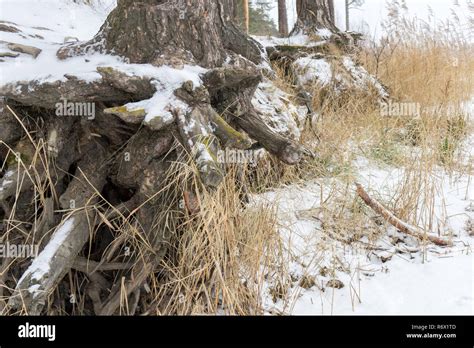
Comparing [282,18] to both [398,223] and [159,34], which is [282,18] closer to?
[398,223]

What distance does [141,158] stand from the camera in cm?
204

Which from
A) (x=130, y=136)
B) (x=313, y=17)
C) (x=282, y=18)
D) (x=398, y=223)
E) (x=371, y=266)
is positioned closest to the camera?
(x=130, y=136)

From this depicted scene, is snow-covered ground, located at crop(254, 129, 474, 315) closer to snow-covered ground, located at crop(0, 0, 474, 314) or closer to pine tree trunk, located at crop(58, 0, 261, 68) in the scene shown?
snow-covered ground, located at crop(0, 0, 474, 314)

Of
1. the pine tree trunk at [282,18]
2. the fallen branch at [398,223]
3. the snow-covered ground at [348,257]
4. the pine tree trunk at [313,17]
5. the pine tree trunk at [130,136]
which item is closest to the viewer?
the pine tree trunk at [130,136]

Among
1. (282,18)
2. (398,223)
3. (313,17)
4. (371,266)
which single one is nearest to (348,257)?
(371,266)

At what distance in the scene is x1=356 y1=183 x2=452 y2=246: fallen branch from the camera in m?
2.65

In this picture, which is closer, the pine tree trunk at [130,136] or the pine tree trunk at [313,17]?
the pine tree trunk at [130,136]

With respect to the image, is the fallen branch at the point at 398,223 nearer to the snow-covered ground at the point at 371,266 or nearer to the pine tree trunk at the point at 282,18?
the snow-covered ground at the point at 371,266

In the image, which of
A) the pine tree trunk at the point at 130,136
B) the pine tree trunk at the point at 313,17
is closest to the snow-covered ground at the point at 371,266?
the pine tree trunk at the point at 130,136

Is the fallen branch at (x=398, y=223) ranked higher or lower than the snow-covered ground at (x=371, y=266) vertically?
higher

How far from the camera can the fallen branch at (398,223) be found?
265cm

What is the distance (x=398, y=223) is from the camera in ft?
8.98

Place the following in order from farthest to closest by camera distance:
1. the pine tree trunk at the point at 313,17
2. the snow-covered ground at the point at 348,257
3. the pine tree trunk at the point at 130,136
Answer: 1. the pine tree trunk at the point at 313,17
2. the snow-covered ground at the point at 348,257
3. the pine tree trunk at the point at 130,136

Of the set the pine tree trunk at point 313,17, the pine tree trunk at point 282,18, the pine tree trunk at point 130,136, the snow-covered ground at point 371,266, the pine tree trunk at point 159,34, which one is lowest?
the snow-covered ground at point 371,266
